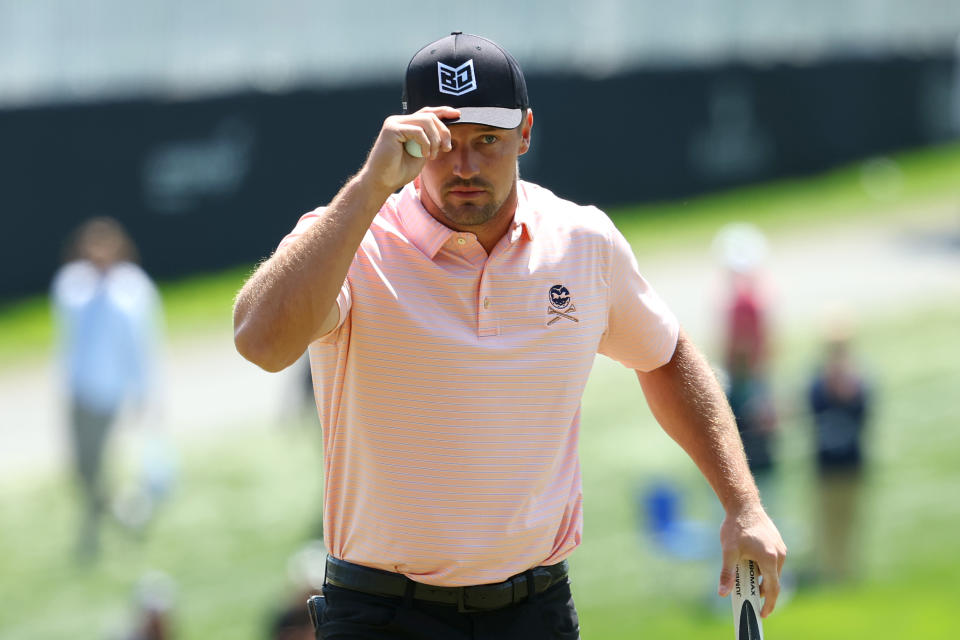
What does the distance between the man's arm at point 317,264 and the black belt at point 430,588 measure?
0.59 meters

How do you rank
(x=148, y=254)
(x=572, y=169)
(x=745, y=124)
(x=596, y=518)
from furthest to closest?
1. (x=745, y=124)
2. (x=572, y=169)
3. (x=148, y=254)
4. (x=596, y=518)

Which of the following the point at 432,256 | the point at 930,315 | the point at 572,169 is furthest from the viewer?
the point at 572,169

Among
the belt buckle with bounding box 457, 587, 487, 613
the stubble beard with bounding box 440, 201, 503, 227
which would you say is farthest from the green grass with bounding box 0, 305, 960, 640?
the stubble beard with bounding box 440, 201, 503, 227

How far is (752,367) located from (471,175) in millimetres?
7669

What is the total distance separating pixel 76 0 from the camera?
734 inches

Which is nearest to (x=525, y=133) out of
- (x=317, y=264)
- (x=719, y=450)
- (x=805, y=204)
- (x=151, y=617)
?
(x=317, y=264)

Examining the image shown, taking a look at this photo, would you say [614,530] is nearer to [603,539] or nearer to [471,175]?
[603,539]

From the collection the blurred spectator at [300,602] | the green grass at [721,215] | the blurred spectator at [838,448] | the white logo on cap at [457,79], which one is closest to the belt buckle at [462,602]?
the white logo on cap at [457,79]

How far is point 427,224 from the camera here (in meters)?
3.26

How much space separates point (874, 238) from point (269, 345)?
17786 mm

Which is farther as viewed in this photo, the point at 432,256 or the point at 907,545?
the point at 907,545

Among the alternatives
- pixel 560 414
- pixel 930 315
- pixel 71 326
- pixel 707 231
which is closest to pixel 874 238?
pixel 707 231

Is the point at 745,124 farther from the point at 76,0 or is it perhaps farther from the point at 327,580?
the point at 327,580

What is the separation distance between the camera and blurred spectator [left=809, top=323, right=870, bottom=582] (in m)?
10.4
